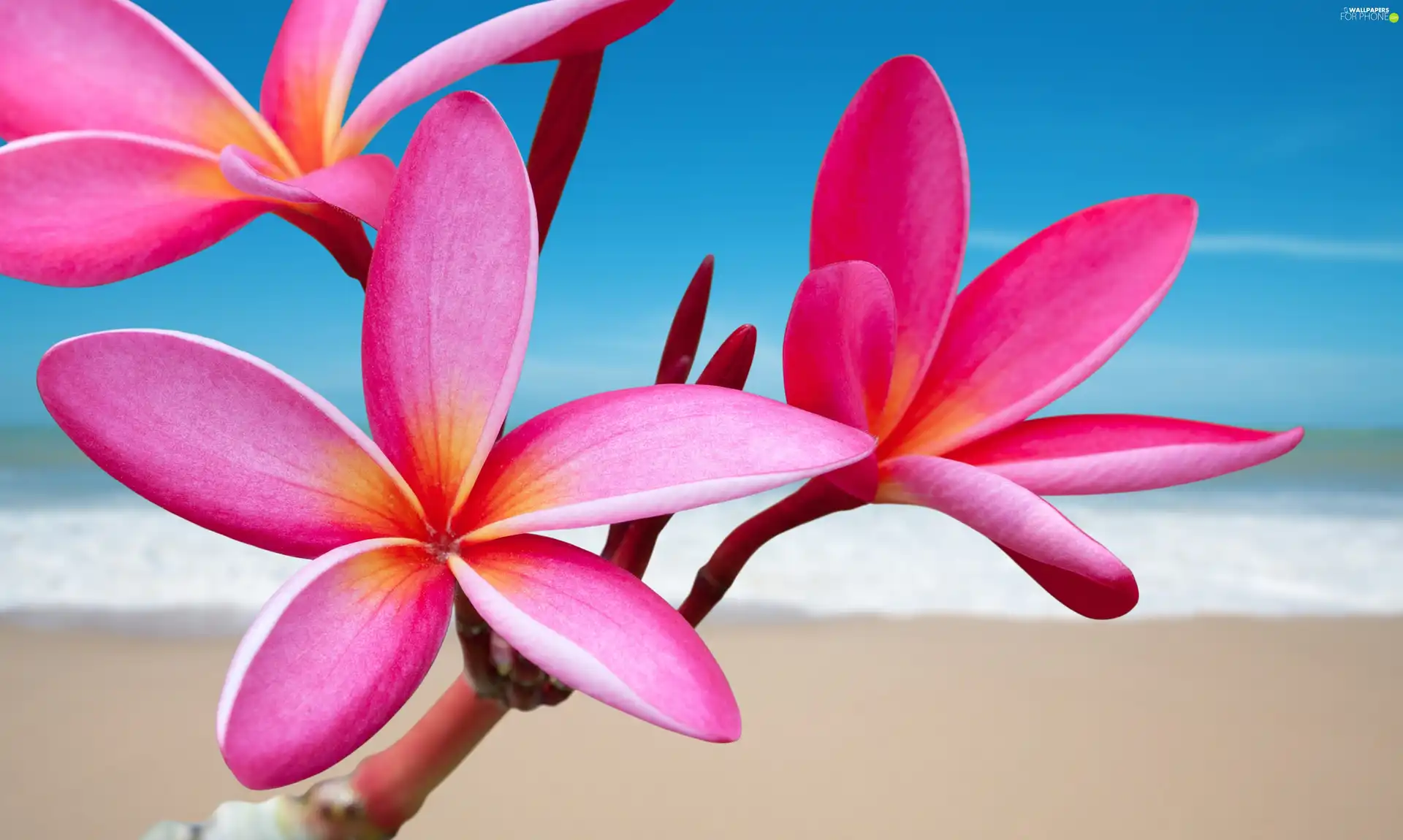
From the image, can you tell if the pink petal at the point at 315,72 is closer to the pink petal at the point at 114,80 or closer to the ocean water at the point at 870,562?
the pink petal at the point at 114,80

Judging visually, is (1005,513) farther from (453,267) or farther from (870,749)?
(870,749)

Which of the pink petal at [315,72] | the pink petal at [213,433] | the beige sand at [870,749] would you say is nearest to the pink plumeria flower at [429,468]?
the pink petal at [213,433]

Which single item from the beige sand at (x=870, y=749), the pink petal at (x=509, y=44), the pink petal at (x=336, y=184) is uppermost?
the pink petal at (x=509, y=44)

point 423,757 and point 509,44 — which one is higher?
point 509,44

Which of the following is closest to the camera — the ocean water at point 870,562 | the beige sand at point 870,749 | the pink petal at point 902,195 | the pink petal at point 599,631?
the pink petal at point 599,631

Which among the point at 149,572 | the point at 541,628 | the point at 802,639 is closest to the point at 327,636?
the point at 541,628

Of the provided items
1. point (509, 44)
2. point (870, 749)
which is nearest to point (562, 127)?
point (509, 44)
